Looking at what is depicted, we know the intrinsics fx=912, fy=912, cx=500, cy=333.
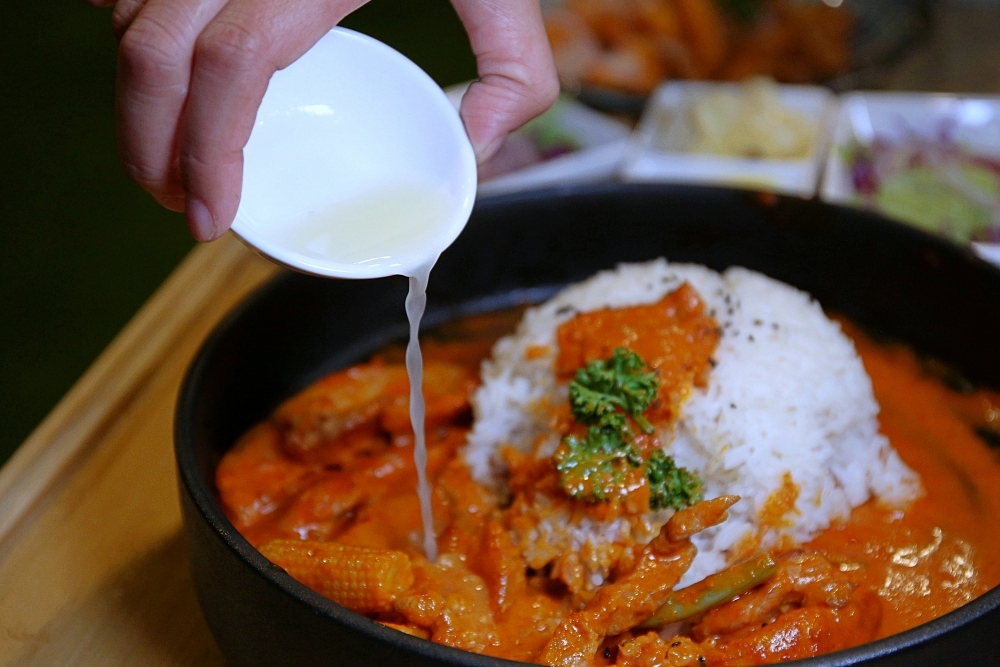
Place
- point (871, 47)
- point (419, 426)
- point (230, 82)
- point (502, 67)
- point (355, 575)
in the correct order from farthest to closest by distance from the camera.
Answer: point (871, 47) → point (419, 426) → point (502, 67) → point (355, 575) → point (230, 82)

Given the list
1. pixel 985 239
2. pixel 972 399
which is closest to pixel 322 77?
pixel 972 399

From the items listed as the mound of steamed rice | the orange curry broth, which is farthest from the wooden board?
the mound of steamed rice

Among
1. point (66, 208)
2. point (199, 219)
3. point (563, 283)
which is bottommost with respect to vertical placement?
point (66, 208)

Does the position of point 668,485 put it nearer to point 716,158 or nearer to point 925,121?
point 716,158

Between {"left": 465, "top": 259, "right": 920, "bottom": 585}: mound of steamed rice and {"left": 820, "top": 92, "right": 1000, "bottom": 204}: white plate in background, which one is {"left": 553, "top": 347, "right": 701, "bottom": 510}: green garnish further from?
{"left": 820, "top": 92, "right": 1000, "bottom": 204}: white plate in background

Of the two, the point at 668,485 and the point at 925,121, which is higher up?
the point at 668,485

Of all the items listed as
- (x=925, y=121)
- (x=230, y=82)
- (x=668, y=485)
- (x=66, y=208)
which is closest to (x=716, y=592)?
(x=668, y=485)

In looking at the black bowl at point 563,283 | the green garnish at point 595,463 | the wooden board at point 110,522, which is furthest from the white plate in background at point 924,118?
the wooden board at point 110,522
